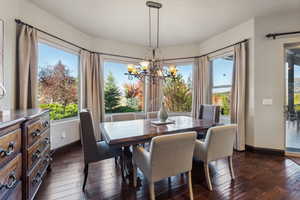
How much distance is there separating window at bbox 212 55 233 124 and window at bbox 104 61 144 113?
86.6 inches

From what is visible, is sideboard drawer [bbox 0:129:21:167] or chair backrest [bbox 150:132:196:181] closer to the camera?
sideboard drawer [bbox 0:129:21:167]

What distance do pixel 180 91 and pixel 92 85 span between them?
106 inches

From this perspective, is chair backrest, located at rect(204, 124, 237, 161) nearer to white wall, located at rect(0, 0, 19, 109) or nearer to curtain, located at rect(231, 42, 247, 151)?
curtain, located at rect(231, 42, 247, 151)

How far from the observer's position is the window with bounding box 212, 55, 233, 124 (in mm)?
3754

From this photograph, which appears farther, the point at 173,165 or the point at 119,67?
the point at 119,67

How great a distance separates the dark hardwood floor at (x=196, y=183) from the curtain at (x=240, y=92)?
1.83ft

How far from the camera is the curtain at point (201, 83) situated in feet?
13.5

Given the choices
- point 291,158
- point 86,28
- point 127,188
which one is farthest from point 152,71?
point 291,158

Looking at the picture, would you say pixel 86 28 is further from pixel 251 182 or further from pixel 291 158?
pixel 291 158

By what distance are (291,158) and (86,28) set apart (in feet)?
16.7

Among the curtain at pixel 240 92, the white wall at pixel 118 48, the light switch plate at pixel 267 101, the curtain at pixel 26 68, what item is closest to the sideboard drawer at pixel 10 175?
the curtain at pixel 26 68

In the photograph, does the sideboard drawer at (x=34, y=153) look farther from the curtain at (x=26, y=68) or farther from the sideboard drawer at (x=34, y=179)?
the curtain at (x=26, y=68)

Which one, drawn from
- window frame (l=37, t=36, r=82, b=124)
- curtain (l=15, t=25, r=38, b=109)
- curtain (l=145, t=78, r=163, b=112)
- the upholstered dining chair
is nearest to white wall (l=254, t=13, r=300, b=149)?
curtain (l=145, t=78, r=163, b=112)

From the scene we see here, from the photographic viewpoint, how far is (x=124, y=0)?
2.46 m
